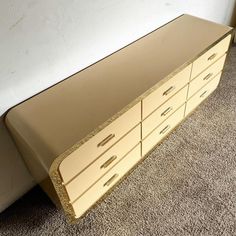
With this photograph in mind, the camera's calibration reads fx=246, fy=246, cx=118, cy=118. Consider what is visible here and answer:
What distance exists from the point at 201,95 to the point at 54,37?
109 centimetres

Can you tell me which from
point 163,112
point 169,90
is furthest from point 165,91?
point 163,112

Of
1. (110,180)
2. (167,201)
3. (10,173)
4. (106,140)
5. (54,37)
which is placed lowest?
(167,201)

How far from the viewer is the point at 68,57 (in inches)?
45.9

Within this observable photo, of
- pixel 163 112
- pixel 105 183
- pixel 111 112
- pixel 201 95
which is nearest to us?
pixel 111 112

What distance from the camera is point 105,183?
1246mm

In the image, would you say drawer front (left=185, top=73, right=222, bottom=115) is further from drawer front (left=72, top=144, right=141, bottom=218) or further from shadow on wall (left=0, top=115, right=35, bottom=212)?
shadow on wall (left=0, top=115, right=35, bottom=212)

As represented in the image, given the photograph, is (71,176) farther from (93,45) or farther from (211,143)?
(211,143)

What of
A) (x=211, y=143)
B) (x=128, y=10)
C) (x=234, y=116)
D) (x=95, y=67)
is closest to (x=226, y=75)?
(x=234, y=116)

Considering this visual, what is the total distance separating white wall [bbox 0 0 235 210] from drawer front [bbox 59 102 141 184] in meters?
0.37

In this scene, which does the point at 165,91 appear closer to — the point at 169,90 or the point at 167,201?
the point at 169,90

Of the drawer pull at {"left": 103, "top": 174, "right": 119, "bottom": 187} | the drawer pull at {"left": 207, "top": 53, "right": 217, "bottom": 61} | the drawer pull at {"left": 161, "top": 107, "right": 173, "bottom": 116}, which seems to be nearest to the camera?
the drawer pull at {"left": 103, "top": 174, "right": 119, "bottom": 187}

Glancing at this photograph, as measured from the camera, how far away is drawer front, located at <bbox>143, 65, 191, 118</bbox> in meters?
1.18

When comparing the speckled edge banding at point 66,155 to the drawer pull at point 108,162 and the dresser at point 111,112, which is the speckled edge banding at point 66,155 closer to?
the dresser at point 111,112

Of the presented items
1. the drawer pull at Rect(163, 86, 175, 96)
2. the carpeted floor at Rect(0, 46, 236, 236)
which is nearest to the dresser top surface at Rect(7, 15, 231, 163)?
the drawer pull at Rect(163, 86, 175, 96)
